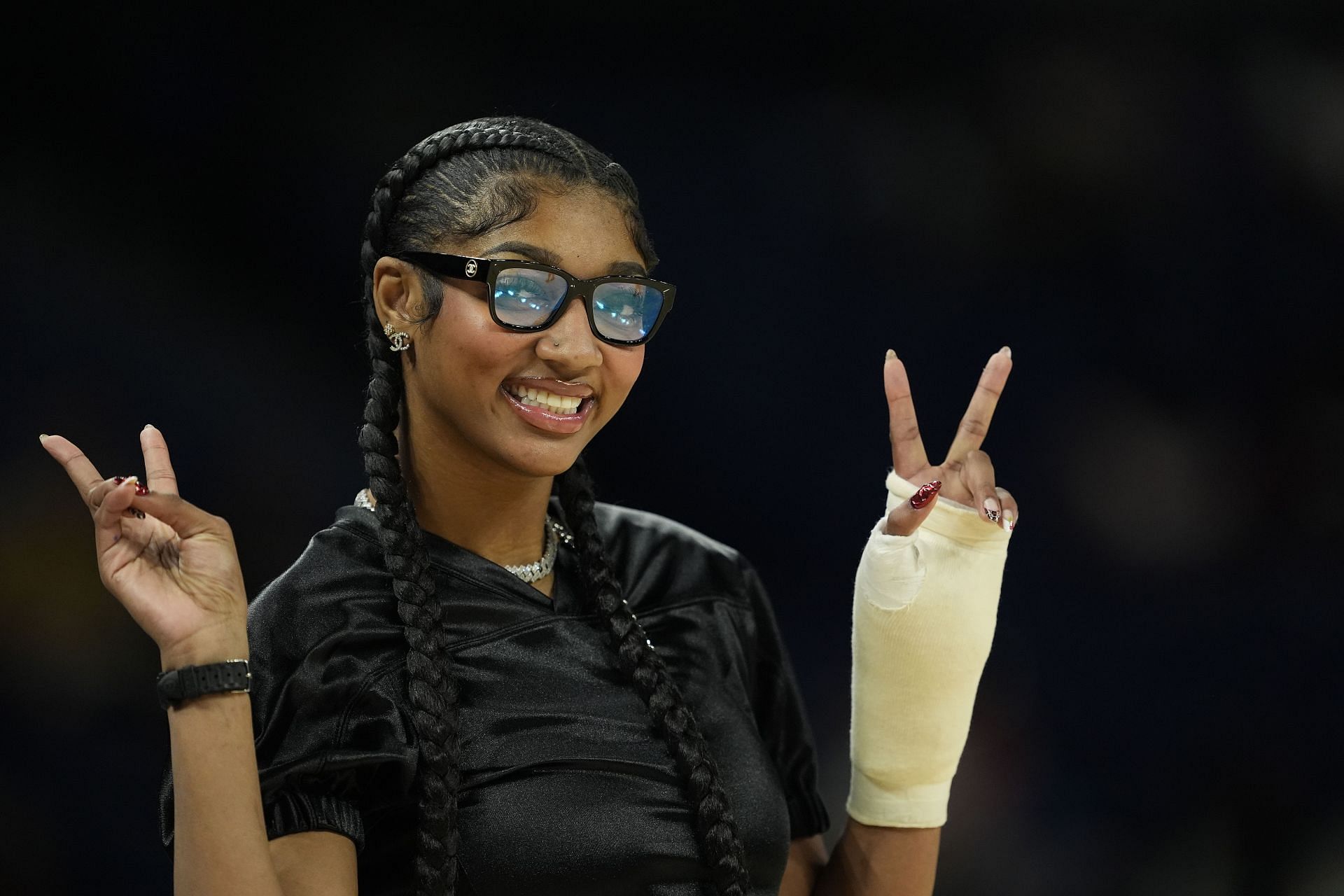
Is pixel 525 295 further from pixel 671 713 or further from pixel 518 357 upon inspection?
pixel 671 713

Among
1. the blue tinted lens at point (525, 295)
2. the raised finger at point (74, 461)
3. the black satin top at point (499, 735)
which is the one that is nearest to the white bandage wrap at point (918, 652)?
the black satin top at point (499, 735)

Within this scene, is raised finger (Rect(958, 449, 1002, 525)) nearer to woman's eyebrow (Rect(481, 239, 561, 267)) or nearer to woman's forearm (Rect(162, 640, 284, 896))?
woman's eyebrow (Rect(481, 239, 561, 267))

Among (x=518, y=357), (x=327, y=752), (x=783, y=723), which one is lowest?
(x=783, y=723)

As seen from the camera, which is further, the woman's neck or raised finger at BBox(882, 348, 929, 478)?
raised finger at BBox(882, 348, 929, 478)

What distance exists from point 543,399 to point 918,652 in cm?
49

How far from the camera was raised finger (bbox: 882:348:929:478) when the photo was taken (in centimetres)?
151

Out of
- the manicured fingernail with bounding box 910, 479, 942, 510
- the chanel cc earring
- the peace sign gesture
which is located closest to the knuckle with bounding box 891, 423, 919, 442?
the peace sign gesture

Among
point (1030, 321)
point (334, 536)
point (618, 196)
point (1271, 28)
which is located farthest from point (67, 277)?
point (1271, 28)

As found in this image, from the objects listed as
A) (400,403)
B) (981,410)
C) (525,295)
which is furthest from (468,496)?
(981,410)

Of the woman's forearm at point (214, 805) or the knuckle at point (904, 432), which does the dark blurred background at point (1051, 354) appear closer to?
the knuckle at point (904, 432)

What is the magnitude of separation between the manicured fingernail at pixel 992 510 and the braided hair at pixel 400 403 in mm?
370

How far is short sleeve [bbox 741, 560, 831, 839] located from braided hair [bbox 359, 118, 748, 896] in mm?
209

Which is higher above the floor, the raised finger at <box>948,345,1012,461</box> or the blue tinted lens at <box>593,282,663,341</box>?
the blue tinted lens at <box>593,282,663,341</box>

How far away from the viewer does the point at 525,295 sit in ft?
4.30
